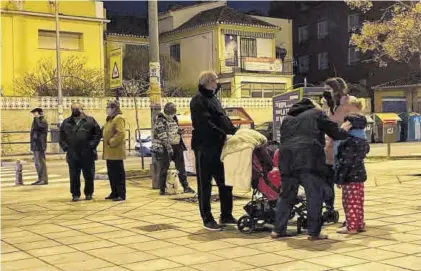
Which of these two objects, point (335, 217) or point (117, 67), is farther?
point (117, 67)

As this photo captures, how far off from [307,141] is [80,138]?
16.3ft

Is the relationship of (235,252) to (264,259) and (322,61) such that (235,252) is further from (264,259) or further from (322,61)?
(322,61)

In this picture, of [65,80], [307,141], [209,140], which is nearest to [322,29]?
[65,80]

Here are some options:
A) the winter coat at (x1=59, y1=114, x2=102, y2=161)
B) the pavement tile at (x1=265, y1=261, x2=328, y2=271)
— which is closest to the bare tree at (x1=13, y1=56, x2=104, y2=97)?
the winter coat at (x1=59, y1=114, x2=102, y2=161)

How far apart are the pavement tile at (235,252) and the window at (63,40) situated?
29556 mm

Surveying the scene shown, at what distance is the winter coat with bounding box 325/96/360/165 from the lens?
289 inches

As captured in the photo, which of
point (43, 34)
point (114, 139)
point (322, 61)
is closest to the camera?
point (114, 139)

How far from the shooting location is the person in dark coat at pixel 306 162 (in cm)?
675

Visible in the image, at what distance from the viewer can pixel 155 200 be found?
10.4 metres

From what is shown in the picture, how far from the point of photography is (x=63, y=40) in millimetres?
34656

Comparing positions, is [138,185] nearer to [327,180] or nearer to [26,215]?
[26,215]

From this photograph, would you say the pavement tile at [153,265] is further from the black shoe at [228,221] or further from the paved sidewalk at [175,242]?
the black shoe at [228,221]

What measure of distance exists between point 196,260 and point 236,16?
39.3 m

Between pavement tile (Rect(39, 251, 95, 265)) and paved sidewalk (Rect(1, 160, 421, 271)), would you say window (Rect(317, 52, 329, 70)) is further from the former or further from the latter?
pavement tile (Rect(39, 251, 95, 265))
